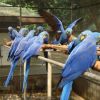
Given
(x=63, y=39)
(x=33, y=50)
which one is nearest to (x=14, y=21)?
(x=63, y=39)

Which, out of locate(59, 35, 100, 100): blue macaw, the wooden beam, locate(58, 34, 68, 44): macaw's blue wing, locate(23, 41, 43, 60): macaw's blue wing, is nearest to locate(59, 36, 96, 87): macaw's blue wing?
locate(59, 35, 100, 100): blue macaw

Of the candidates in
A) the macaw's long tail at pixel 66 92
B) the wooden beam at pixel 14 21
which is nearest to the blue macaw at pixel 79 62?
the macaw's long tail at pixel 66 92

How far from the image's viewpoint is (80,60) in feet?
6.98

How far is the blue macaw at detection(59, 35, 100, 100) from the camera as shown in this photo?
6.89 ft

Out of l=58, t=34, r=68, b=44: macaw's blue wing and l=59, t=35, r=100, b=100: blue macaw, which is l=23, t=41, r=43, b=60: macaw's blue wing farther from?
l=59, t=35, r=100, b=100: blue macaw

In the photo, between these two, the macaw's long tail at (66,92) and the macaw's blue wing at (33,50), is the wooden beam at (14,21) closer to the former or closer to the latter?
the macaw's blue wing at (33,50)

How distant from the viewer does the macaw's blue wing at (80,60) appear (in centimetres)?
211

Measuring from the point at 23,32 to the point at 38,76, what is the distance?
1.08 meters

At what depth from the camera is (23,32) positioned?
4.97 meters

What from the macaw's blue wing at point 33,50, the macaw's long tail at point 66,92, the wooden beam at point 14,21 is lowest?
the macaw's long tail at point 66,92

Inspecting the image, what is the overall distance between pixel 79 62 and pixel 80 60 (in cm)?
1

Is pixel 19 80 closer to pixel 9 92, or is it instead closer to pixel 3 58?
pixel 9 92

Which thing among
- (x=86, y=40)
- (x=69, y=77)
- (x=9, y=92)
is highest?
(x=86, y=40)

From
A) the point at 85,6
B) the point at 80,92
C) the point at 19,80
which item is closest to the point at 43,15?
the point at 85,6
